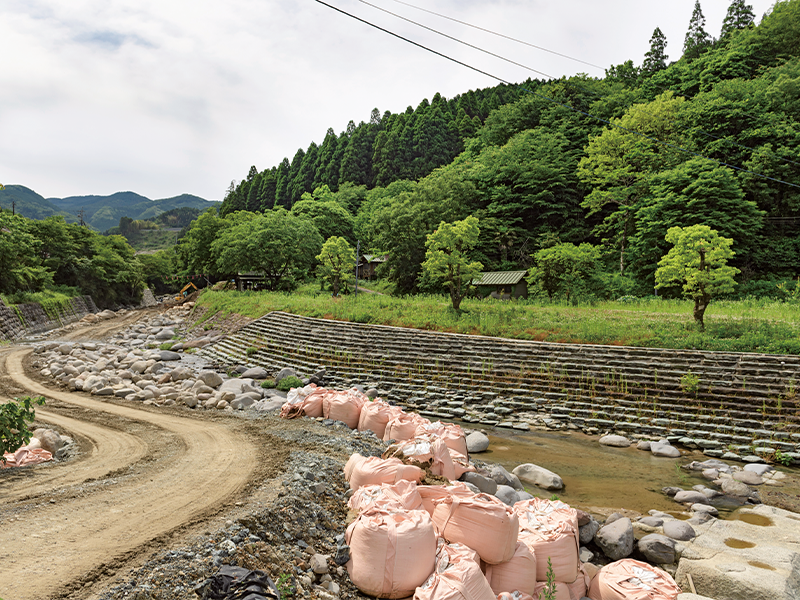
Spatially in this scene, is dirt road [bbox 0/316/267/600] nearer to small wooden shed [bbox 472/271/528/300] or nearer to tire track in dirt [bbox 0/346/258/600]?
tire track in dirt [bbox 0/346/258/600]

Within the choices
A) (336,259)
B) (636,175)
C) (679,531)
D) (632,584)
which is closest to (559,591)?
(632,584)

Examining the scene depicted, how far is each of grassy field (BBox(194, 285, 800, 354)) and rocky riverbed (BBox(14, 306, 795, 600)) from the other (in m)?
4.54

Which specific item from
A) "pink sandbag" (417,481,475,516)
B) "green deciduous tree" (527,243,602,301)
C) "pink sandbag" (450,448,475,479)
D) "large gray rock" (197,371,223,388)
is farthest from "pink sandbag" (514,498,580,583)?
"green deciduous tree" (527,243,602,301)

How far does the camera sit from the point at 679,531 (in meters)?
5.35

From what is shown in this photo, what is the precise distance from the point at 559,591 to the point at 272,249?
107 feet

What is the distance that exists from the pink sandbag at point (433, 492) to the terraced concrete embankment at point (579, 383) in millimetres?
6750

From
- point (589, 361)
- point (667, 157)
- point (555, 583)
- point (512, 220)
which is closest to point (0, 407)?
point (555, 583)

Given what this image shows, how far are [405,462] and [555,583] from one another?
2.17m

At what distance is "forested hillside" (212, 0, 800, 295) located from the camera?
80.6 ft

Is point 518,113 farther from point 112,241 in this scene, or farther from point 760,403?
point 112,241

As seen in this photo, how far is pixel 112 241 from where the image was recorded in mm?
52594

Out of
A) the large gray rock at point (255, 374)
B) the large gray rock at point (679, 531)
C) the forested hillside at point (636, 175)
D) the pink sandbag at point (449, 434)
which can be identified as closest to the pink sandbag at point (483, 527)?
the large gray rock at point (679, 531)

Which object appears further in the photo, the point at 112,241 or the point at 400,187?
the point at 112,241

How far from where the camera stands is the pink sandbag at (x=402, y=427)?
8.05m
